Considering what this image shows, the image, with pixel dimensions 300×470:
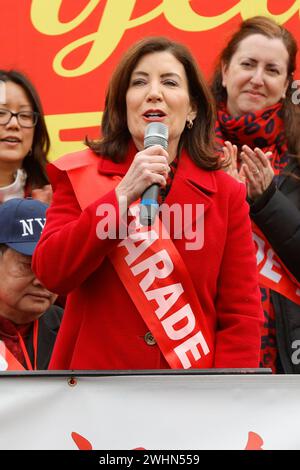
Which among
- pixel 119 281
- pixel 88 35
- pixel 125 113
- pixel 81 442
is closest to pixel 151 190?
pixel 119 281

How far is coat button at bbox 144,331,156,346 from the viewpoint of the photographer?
3.66 meters

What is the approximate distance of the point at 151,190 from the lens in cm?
338

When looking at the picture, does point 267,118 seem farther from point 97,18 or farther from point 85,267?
point 85,267

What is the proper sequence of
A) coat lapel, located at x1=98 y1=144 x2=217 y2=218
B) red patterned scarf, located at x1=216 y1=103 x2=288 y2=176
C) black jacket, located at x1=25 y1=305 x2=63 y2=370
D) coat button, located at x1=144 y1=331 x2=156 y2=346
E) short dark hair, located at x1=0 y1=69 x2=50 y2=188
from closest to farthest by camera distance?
coat button, located at x1=144 y1=331 x2=156 y2=346 → coat lapel, located at x1=98 y1=144 x2=217 y2=218 → black jacket, located at x1=25 y1=305 x2=63 y2=370 → red patterned scarf, located at x1=216 y1=103 x2=288 y2=176 → short dark hair, located at x1=0 y1=69 x2=50 y2=188

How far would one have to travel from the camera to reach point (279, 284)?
4.48 m

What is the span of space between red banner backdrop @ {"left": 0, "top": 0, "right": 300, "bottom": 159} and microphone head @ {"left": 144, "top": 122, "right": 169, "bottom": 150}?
4.96ft

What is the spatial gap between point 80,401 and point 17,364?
0.71 m

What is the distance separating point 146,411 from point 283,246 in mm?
1388

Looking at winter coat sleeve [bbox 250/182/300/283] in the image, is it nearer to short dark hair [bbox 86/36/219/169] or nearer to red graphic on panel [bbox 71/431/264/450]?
short dark hair [bbox 86/36/219/169]

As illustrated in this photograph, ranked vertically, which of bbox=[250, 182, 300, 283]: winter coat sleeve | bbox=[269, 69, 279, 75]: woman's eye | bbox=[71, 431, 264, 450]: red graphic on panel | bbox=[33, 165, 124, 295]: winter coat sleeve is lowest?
bbox=[71, 431, 264, 450]: red graphic on panel

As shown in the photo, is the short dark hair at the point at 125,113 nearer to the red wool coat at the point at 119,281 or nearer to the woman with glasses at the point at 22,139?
the red wool coat at the point at 119,281

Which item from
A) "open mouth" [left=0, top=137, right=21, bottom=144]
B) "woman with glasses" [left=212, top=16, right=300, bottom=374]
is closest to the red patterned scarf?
"woman with glasses" [left=212, top=16, right=300, bottom=374]

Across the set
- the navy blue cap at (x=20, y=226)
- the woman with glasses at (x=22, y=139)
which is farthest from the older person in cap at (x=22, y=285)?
the woman with glasses at (x=22, y=139)

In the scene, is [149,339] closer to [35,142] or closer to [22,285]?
[22,285]
